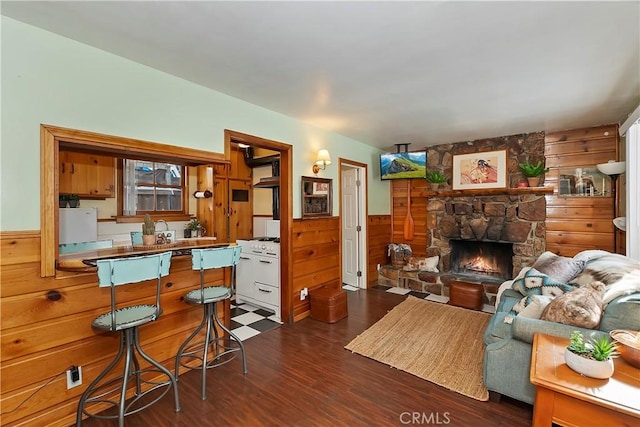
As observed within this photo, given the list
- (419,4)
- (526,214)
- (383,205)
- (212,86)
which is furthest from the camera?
(383,205)

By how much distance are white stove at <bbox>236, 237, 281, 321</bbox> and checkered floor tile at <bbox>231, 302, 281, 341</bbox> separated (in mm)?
74

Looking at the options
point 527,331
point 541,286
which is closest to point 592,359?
point 527,331

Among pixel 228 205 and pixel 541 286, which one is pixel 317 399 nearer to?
pixel 541 286

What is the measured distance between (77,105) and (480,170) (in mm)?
4936

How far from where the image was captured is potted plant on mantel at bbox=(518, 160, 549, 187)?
Result: 154 inches

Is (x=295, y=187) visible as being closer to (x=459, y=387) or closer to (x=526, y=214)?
(x=459, y=387)

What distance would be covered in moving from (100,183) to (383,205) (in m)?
4.39

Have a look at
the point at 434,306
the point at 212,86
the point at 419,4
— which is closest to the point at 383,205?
the point at 434,306

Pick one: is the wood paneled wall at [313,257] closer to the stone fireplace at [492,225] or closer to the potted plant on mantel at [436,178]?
the potted plant on mantel at [436,178]

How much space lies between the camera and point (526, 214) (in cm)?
418

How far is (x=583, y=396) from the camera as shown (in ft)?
3.91

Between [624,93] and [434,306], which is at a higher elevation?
[624,93]

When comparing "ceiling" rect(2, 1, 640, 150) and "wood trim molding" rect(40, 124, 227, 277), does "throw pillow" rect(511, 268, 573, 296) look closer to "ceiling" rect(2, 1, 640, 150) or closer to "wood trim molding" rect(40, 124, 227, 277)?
"ceiling" rect(2, 1, 640, 150)

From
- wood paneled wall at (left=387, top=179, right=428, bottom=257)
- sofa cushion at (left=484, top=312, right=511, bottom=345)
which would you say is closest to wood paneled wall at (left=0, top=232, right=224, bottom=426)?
sofa cushion at (left=484, top=312, right=511, bottom=345)
